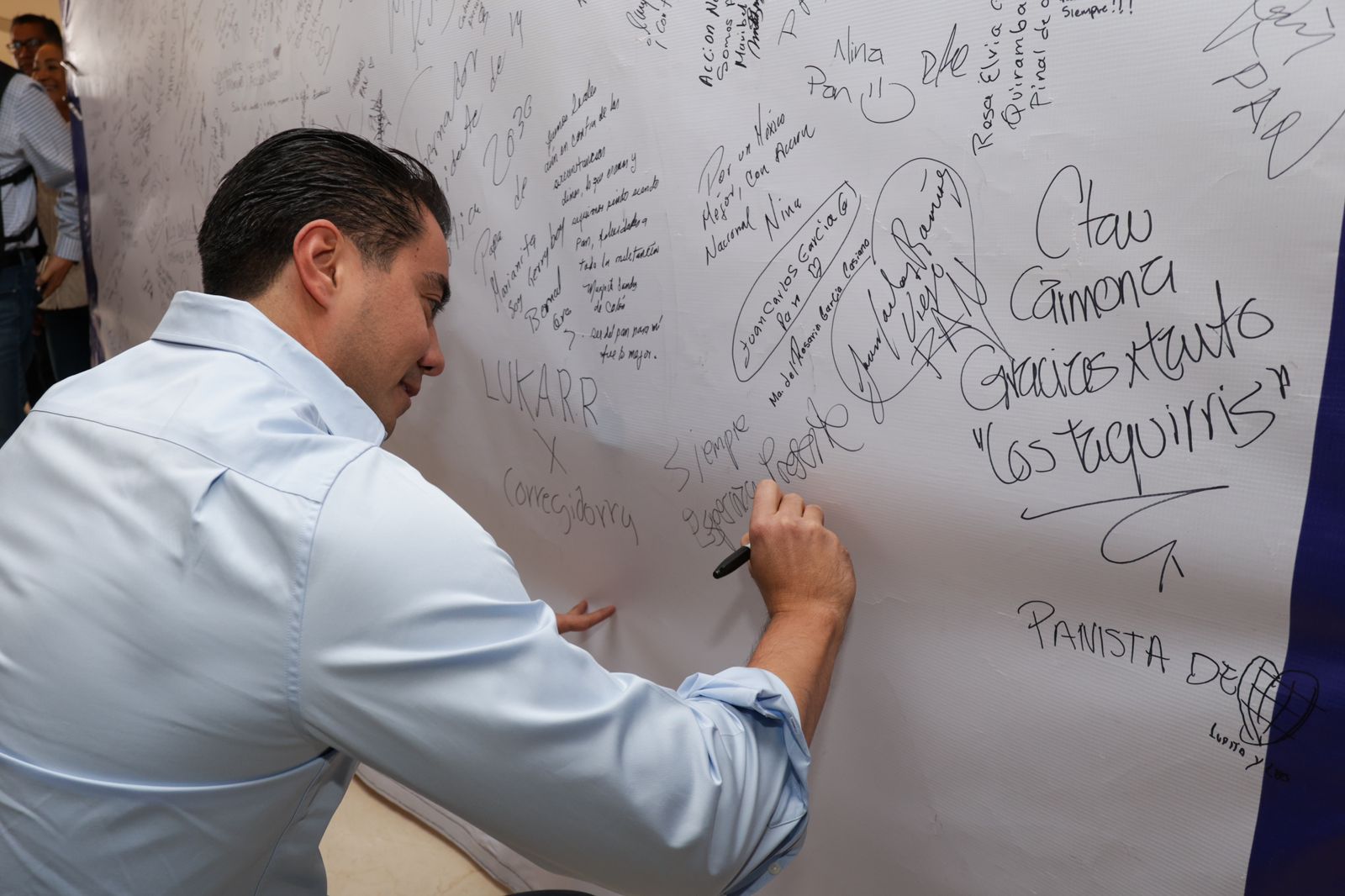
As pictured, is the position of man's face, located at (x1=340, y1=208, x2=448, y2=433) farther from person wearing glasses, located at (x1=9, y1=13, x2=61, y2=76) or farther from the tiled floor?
person wearing glasses, located at (x1=9, y1=13, x2=61, y2=76)

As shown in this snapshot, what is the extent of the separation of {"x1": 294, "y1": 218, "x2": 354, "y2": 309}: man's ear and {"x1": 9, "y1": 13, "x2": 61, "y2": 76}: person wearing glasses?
2.67 meters

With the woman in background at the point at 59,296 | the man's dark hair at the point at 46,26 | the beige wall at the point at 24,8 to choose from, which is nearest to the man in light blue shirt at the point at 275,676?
the woman in background at the point at 59,296

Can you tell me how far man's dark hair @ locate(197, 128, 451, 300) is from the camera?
0.88 meters

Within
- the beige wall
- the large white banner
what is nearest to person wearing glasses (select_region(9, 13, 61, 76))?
the beige wall

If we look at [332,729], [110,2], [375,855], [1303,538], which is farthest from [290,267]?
[110,2]

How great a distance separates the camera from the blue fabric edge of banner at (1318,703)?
667mm

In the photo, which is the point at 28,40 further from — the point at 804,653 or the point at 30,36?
the point at 804,653

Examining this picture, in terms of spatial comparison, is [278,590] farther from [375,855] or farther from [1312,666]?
[375,855]

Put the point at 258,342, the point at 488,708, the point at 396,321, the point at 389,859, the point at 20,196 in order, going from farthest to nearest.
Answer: the point at 20,196 < the point at 389,859 < the point at 396,321 < the point at 258,342 < the point at 488,708

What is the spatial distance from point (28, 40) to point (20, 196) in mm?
639

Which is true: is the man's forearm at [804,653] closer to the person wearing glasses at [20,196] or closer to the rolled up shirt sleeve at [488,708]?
the rolled up shirt sleeve at [488,708]

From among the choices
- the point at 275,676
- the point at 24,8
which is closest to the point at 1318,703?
the point at 275,676

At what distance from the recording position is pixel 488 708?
64 centimetres

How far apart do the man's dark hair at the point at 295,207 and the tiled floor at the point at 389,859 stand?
107 centimetres
